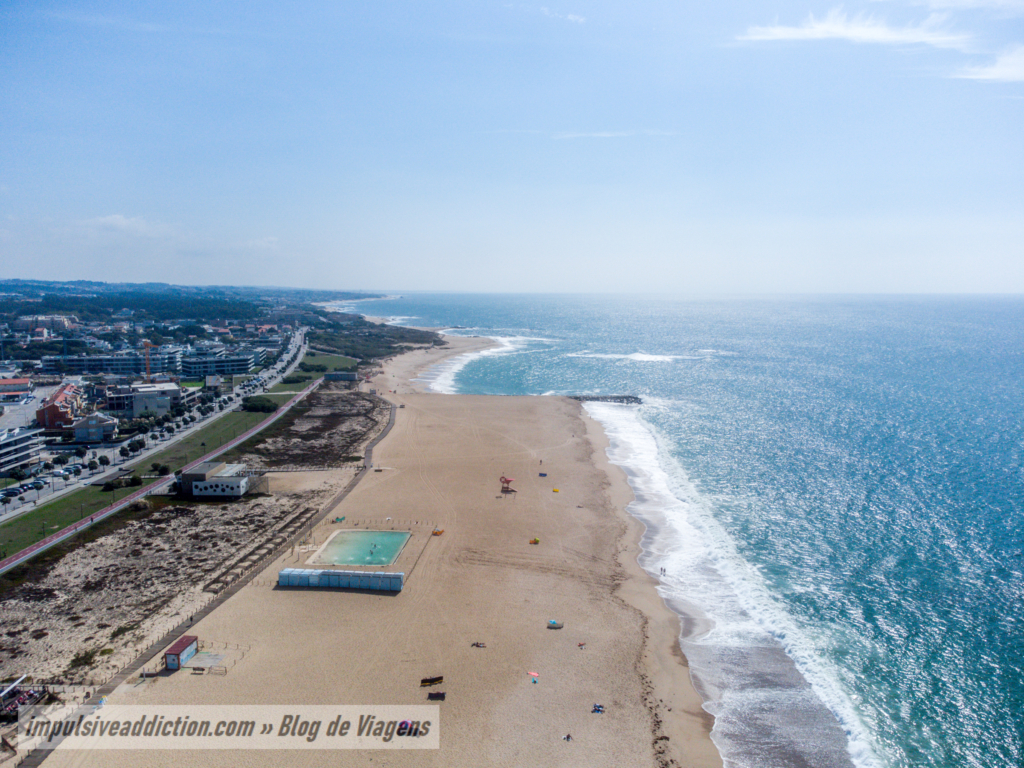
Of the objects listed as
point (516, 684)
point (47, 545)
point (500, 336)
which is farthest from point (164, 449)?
point (500, 336)

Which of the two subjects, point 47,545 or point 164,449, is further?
point 164,449

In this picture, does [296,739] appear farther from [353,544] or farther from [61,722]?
[353,544]

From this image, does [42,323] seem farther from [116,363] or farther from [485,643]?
[485,643]

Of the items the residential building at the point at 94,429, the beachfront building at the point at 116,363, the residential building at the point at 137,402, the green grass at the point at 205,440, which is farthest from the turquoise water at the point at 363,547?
the beachfront building at the point at 116,363

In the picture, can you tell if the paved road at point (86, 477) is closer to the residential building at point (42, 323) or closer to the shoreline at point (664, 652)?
the shoreline at point (664, 652)

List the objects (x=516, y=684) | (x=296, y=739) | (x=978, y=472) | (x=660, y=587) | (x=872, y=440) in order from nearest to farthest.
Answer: (x=296, y=739), (x=516, y=684), (x=660, y=587), (x=978, y=472), (x=872, y=440)

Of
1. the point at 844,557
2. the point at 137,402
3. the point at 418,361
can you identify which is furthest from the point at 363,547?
the point at 418,361
